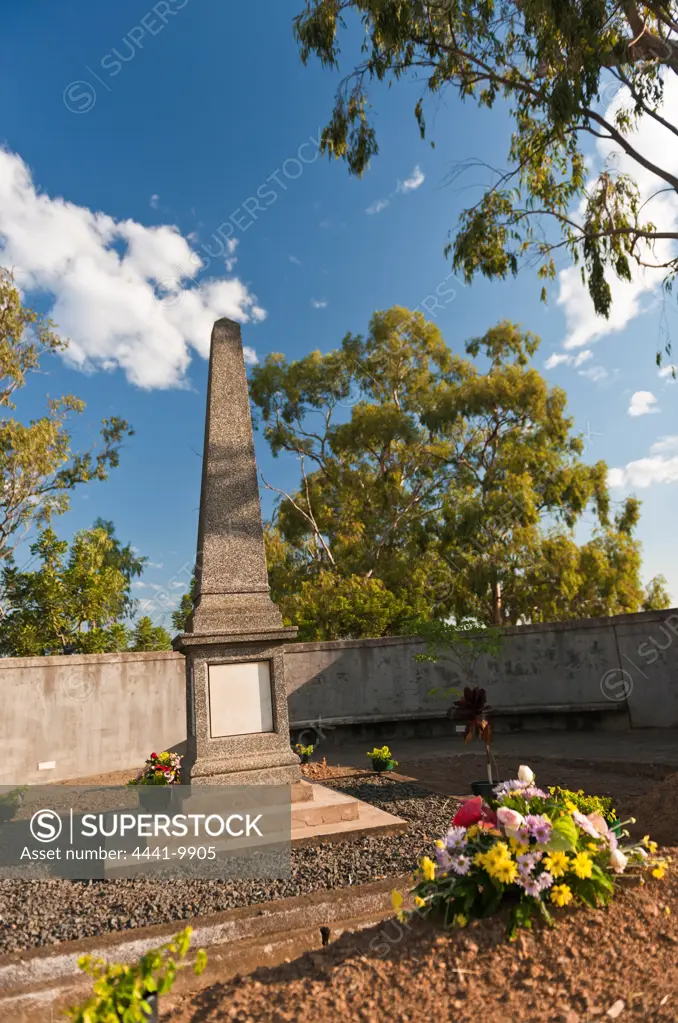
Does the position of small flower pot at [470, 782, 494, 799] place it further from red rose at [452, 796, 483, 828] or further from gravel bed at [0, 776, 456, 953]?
red rose at [452, 796, 483, 828]

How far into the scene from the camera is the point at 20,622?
51.4 feet

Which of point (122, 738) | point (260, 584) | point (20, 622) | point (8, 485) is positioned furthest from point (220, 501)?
point (8, 485)

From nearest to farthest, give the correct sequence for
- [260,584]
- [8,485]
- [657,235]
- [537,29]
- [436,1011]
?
[436,1011] → [260,584] → [537,29] → [657,235] → [8,485]

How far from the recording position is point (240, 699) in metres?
6.44

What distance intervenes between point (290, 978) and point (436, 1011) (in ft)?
2.66

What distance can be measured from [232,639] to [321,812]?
6.16 ft

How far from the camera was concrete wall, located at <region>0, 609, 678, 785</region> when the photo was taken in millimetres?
11570

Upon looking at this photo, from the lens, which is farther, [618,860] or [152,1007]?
[618,860]

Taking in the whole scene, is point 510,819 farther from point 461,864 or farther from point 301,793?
point 301,793

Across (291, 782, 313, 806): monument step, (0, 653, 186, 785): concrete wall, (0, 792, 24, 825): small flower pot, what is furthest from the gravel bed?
(0, 653, 186, 785): concrete wall

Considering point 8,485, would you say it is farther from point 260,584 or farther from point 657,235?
point 657,235

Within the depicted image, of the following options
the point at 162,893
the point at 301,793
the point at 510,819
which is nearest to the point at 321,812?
the point at 301,793

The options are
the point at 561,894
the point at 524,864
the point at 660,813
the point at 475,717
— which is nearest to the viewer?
the point at 561,894

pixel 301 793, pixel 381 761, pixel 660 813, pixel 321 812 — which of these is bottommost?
pixel 381 761
